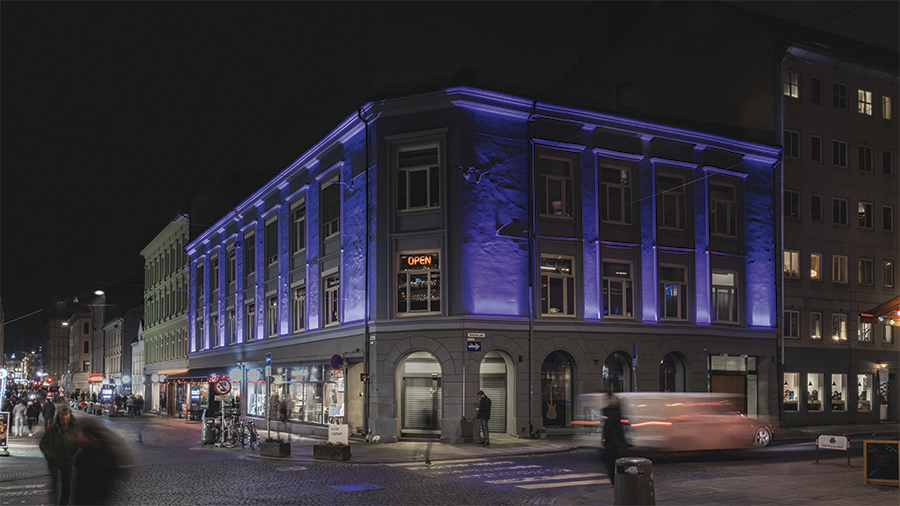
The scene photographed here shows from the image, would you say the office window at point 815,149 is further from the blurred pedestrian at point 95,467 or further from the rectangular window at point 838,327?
the blurred pedestrian at point 95,467

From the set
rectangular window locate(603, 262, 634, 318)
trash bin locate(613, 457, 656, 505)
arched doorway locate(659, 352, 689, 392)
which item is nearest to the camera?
trash bin locate(613, 457, 656, 505)

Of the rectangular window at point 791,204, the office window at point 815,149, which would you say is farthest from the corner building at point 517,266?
the office window at point 815,149

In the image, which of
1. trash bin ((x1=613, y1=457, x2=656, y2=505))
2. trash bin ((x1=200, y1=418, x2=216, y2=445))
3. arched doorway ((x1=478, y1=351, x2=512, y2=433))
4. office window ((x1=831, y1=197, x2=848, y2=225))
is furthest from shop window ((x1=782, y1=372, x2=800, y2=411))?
trash bin ((x1=613, y1=457, x2=656, y2=505))

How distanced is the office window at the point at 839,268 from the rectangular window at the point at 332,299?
72.4 feet

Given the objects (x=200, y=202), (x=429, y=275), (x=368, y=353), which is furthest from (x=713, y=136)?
(x=200, y=202)

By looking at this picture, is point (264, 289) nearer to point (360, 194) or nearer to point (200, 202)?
point (360, 194)

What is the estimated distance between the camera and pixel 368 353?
28203 millimetres

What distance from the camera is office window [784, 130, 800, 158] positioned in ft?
→ 116

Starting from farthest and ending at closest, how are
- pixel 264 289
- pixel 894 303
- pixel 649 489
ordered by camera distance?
pixel 264 289 → pixel 894 303 → pixel 649 489

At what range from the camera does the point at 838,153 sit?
36.8 m

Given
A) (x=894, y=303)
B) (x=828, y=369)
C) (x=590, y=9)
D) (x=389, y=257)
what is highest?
(x=590, y=9)

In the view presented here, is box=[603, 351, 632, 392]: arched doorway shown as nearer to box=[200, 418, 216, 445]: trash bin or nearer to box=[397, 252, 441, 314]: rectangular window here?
box=[397, 252, 441, 314]: rectangular window

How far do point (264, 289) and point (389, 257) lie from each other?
13.6m

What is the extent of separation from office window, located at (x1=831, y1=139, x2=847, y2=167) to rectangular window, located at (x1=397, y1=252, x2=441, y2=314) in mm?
20371
